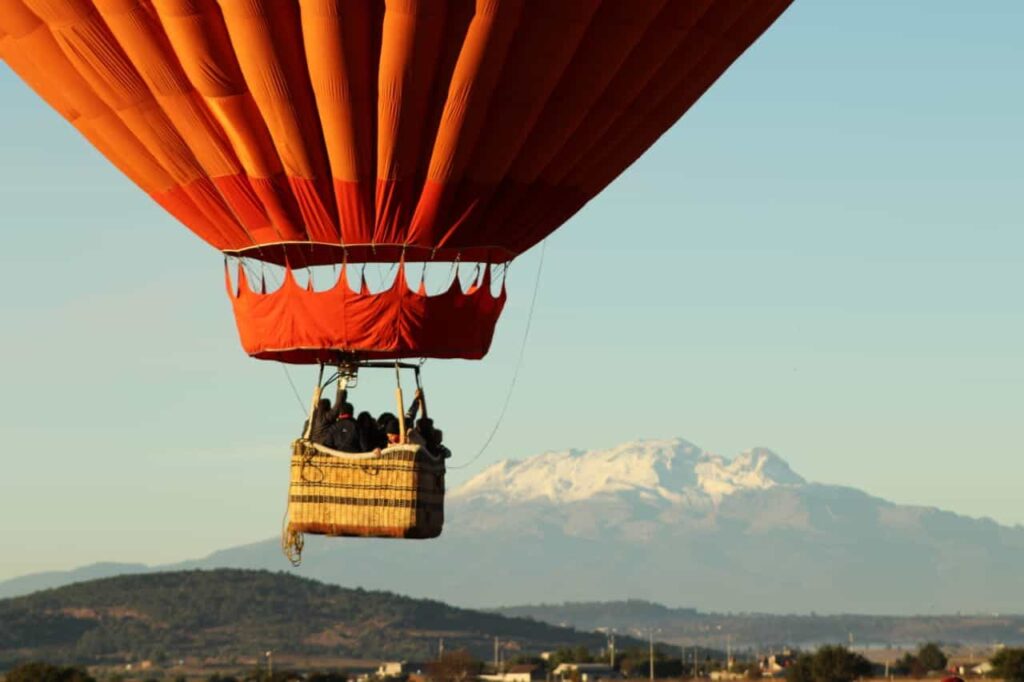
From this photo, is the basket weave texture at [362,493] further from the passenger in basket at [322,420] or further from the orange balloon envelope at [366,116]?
the orange balloon envelope at [366,116]

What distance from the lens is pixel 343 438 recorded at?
878 inches

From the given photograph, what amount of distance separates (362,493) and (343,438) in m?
0.67

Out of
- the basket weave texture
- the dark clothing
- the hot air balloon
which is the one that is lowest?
the basket weave texture

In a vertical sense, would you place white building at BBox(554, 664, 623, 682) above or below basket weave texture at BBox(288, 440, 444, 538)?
above

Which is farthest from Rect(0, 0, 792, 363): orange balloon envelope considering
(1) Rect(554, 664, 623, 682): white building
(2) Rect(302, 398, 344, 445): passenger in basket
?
(1) Rect(554, 664, 623, 682): white building

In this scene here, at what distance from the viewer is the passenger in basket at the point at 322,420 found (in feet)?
73.5

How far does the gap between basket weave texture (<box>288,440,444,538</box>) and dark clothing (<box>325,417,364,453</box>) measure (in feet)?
0.45

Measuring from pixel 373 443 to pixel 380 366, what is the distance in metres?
1.31

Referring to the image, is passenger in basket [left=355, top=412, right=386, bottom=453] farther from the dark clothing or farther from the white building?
the white building

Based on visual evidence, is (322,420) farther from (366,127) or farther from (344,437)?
(366,127)

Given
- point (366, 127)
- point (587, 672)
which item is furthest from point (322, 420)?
point (587, 672)

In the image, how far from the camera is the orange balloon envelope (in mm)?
21844

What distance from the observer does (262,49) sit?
21719 millimetres

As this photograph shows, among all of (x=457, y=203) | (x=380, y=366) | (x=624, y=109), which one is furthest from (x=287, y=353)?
(x=624, y=109)
